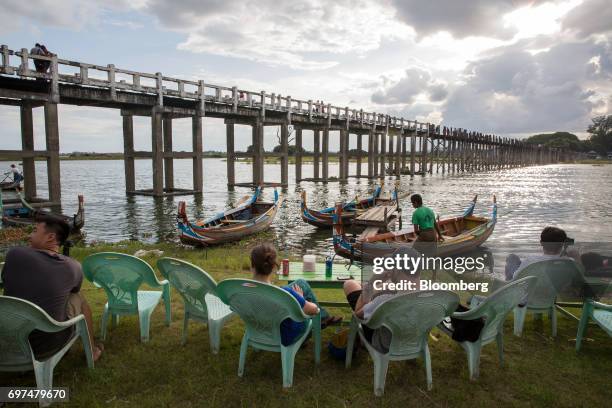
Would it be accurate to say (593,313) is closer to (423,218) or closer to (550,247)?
(550,247)

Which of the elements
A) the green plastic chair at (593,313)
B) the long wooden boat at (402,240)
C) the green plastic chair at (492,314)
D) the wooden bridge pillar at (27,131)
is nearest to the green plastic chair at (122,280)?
the green plastic chair at (492,314)

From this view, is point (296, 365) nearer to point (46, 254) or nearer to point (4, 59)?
point (46, 254)

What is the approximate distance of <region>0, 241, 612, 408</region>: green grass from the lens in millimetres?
3830

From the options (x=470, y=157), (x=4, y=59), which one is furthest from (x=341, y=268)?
(x=470, y=157)

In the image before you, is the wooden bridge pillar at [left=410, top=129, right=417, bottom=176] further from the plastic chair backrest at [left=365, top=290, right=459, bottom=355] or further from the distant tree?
the distant tree

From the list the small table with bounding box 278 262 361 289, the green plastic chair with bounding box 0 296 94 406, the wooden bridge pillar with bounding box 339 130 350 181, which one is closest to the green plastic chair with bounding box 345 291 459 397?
the small table with bounding box 278 262 361 289

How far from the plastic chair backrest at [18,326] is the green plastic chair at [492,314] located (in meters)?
3.55

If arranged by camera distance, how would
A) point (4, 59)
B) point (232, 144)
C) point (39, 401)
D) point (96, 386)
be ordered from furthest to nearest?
point (232, 144)
point (4, 59)
point (96, 386)
point (39, 401)

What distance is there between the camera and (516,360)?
15.1 feet

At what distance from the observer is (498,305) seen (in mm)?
3992

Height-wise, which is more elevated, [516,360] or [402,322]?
[402,322]

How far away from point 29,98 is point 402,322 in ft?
68.7

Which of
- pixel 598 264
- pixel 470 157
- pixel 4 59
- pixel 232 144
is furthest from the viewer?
pixel 470 157

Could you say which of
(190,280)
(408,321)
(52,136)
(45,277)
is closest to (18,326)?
(45,277)
